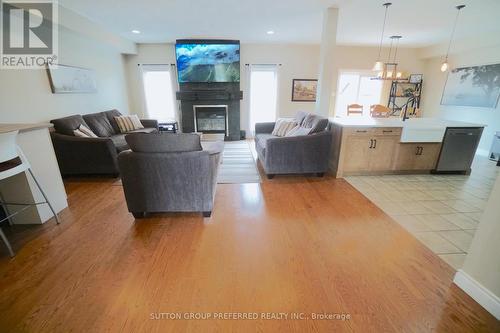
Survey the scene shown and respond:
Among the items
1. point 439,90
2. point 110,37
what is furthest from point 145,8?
point 439,90

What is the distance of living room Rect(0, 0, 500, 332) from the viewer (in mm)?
1356

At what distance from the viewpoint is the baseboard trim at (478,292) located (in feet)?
4.11

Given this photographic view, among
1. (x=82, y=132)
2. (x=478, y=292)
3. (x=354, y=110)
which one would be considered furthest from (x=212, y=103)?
(x=478, y=292)

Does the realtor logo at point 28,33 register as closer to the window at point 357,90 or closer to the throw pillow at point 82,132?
the throw pillow at point 82,132

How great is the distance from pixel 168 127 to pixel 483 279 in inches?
234

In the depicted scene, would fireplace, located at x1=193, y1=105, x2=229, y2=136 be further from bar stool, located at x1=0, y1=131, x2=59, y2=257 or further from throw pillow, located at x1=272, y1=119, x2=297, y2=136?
bar stool, located at x1=0, y1=131, x2=59, y2=257

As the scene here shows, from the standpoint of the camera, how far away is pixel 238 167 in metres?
3.86

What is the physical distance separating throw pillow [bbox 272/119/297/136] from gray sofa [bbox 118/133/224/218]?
2102 mm

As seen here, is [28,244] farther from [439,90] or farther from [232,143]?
[439,90]

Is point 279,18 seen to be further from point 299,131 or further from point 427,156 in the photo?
point 427,156

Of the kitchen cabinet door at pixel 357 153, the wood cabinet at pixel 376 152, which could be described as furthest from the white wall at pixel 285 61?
the kitchen cabinet door at pixel 357 153

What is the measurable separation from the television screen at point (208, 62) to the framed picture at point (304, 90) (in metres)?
1.74

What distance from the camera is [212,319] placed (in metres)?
1.27

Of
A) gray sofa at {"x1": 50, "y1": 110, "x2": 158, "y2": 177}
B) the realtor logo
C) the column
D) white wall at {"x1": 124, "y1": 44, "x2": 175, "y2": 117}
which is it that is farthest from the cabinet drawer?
white wall at {"x1": 124, "y1": 44, "x2": 175, "y2": 117}
